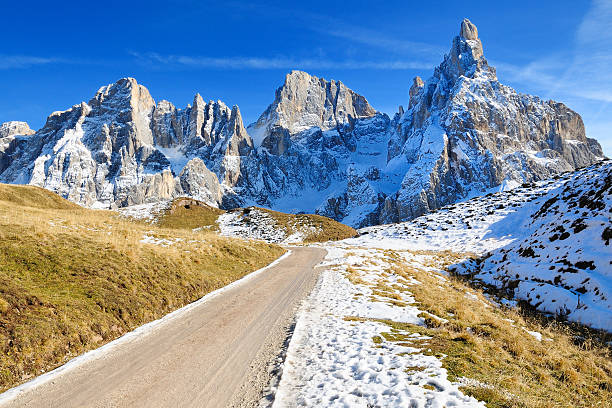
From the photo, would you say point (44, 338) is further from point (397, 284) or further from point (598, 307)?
point (598, 307)

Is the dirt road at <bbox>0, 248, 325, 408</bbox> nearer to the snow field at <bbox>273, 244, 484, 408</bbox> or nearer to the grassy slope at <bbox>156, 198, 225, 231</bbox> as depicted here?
the snow field at <bbox>273, 244, 484, 408</bbox>

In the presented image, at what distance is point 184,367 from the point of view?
Answer: 7.42m

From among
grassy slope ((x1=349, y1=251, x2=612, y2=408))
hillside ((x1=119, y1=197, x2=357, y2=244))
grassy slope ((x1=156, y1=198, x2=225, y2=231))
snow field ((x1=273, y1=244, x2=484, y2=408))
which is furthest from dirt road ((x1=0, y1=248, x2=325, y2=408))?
grassy slope ((x1=156, y1=198, x2=225, y2=231))

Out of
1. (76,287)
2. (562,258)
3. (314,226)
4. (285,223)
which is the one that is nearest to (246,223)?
(285,223)

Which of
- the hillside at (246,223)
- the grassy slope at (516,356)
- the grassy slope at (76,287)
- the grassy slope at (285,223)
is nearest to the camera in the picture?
the grassy slope at (516,356)

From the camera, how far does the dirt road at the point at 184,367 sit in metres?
6.09

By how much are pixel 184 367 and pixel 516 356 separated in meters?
8.84

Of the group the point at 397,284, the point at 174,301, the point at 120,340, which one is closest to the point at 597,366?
the point at 397,284

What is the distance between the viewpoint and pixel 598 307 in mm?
12523

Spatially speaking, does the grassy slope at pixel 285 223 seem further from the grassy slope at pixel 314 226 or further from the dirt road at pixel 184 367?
the dirt road at pixel 184 367

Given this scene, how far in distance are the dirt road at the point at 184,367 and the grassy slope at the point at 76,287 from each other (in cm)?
107

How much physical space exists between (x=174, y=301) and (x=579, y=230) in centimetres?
2436

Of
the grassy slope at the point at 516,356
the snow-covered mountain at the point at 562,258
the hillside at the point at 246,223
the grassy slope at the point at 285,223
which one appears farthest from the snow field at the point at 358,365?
the grassy slope at the point at 285,223

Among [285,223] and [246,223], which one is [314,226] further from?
[246,223]
